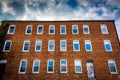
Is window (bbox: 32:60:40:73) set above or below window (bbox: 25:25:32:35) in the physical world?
below

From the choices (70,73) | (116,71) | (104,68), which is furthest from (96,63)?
(70,73)

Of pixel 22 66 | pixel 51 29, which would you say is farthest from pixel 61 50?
pixel 22 66

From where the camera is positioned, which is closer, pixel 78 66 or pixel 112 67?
pixel 112 67

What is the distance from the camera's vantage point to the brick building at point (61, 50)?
20.4 m

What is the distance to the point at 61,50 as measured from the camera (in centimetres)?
2223

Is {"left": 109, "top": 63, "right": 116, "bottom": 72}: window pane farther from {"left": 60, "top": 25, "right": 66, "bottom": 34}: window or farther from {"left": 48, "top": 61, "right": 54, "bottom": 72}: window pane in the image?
{"left": 60, "top": 25, "right": 66, "bottom": 34}: window

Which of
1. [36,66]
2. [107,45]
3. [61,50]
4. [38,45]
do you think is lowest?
[36,66]

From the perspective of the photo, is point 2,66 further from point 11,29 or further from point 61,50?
point 61,50

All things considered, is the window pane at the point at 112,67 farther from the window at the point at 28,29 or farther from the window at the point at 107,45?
the window at the point at 28,29

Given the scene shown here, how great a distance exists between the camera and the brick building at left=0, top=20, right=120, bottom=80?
20391 mm

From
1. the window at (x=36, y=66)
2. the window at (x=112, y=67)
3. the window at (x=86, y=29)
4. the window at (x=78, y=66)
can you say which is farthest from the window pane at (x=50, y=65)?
the window at (x=112, y=67)

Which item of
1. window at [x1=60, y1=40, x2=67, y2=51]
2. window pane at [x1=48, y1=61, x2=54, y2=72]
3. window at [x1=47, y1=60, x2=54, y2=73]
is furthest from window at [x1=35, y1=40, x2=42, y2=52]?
window at [x1=60, y1=40, x2=67, y2=51]

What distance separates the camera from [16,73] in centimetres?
2053

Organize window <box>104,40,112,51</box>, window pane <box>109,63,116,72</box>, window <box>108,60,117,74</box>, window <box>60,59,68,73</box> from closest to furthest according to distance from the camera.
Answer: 1. window <box>108,60,117,74</box>
2. window pane <box>109,63,116,72</box>
3. window <box>60,59,68,73</box>
4. window <box>104,40,112,51</box>
